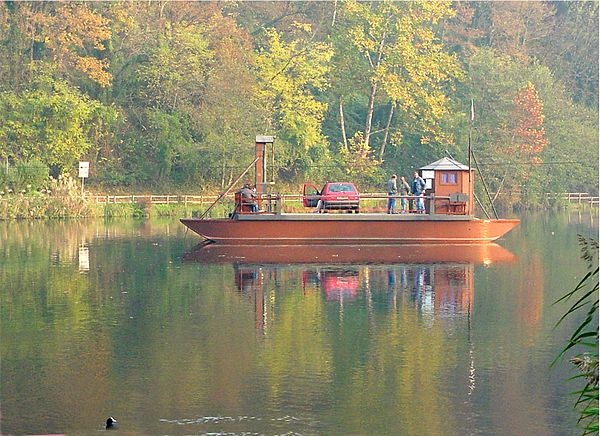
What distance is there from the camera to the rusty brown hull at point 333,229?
4272 cm

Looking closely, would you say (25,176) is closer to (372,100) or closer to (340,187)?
(340,187)

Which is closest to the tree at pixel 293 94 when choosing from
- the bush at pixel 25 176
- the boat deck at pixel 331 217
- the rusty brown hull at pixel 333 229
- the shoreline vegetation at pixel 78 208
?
the shoreline vegetation at pixel 78 208

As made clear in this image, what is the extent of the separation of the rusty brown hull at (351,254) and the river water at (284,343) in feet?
0.56

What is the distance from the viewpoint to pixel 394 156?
80.8 meters

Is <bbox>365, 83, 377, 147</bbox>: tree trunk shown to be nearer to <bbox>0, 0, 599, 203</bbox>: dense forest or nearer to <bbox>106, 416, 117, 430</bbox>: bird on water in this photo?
<bbox>0, 0, 599, 203</bbox>: dense forest

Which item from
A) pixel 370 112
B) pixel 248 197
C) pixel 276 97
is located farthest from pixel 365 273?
pixel 370 112

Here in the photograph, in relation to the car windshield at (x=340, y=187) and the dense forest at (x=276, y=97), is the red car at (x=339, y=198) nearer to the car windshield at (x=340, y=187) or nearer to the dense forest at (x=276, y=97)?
the car windshield at (x=340, y=187)

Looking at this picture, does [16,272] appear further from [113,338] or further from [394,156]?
[394,156]

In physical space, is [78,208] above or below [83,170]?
below

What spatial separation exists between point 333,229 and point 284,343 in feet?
72.5

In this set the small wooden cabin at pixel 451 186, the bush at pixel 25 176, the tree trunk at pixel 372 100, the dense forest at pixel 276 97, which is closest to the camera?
the small wooden cabin at pixel 451 186

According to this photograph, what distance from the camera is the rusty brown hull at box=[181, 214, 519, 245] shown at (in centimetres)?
4272

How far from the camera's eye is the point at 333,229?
43.0 meters

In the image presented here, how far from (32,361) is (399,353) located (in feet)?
18.2
